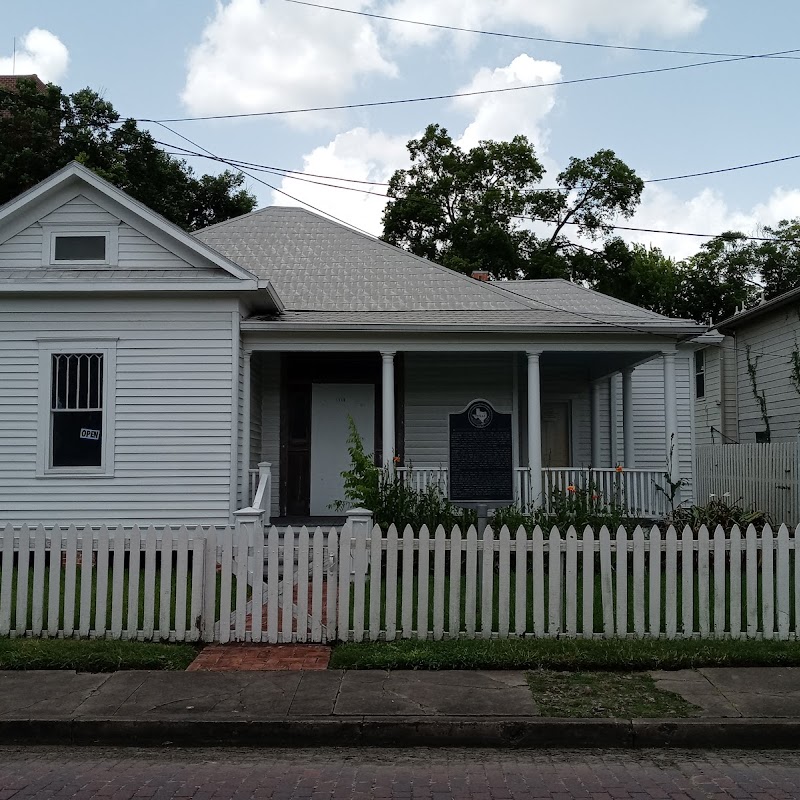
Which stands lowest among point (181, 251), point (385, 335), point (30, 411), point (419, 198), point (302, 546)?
point (302, 546)

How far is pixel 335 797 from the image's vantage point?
4.81 metres

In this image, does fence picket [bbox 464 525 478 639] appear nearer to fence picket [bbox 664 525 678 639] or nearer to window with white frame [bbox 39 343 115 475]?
fence picket [bbox 664 525 678 639]

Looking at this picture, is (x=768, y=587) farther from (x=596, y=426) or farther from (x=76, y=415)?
(x=76, y=415)

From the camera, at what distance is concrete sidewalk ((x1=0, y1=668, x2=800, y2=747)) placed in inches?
228

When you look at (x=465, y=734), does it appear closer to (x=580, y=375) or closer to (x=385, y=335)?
(x=385, y=335)

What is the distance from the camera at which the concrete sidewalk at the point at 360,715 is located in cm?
580

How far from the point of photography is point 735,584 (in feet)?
25.5

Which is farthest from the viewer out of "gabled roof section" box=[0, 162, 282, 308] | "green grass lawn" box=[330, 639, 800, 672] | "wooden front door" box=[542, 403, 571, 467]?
"wooden front door" box=[542, 403, 571, 467]

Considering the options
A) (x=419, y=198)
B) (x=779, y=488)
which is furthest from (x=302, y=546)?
(x=419, y=198)

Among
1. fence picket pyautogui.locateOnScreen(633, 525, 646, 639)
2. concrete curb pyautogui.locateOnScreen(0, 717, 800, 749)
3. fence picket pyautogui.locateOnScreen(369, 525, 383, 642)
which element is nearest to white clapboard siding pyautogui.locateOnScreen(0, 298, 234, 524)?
fence picket pyautogui.locateOnScreen(369, 525, 383, 642)

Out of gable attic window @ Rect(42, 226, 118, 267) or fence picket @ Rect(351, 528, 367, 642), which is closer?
fence picket @ Rect(351, 528, 367, 642)

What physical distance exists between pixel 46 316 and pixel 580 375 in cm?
983

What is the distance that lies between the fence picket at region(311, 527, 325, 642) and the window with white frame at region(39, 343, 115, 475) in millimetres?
5766

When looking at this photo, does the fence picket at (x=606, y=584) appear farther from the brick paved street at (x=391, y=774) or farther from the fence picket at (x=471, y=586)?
the brick paved street at (x=391, y=774)
